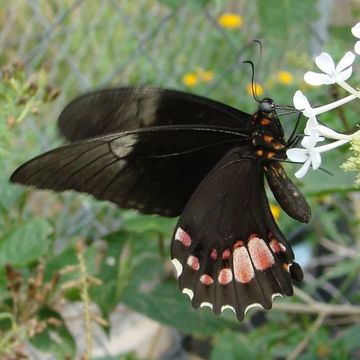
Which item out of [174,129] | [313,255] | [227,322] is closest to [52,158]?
[174,129]

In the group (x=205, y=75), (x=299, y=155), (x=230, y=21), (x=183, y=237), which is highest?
(x=299, y=155)

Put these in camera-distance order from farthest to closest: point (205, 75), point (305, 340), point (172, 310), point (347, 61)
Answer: point (205, 75) → point (305, 340) → point (172, 310) → point (347, 61)

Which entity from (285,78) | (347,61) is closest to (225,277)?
(347,61)

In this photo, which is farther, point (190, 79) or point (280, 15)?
point (190, 79)

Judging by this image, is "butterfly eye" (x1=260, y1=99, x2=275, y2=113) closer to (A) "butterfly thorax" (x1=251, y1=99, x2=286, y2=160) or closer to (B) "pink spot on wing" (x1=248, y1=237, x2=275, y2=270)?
(A) "butterfly thorax" (x1=251, y1=99, x2=286, y2=160)

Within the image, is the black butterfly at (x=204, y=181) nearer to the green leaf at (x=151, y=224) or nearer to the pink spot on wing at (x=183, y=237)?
the pink spot on wing at (x=183, y=237)

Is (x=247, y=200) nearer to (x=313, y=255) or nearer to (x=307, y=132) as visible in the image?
(x=307, y=132)

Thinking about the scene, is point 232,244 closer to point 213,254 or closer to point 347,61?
point 213,254
